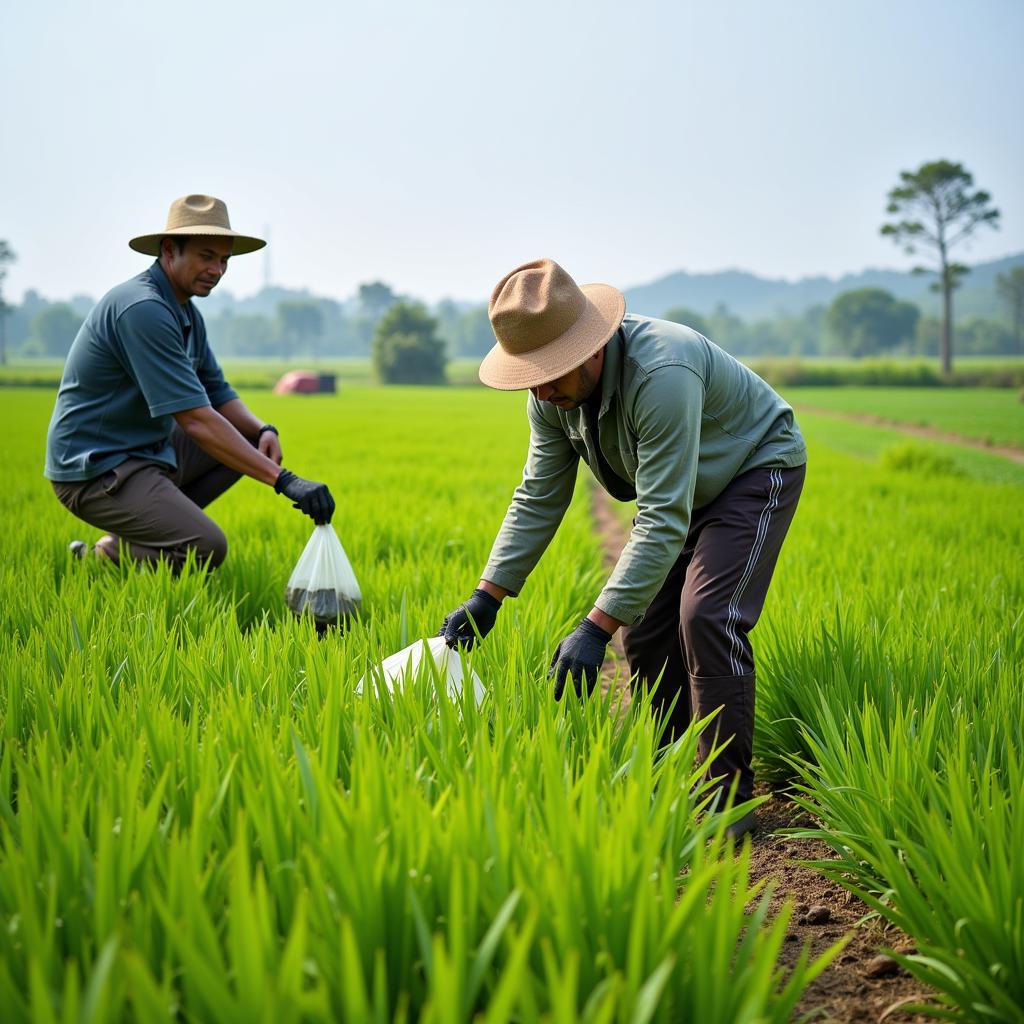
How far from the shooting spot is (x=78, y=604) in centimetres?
302

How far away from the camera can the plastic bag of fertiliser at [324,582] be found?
10.7 ft

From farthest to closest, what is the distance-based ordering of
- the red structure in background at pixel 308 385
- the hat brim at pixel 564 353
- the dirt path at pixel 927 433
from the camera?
the red structure in background at pixel 308 385, the dirt path at pixel 927 433, the hat brim at pixel 564 353

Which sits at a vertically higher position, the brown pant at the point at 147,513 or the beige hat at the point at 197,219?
the beige hat at the point at 197,219

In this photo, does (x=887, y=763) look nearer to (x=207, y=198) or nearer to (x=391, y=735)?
(x=391, y=735)

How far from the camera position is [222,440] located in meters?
3.56

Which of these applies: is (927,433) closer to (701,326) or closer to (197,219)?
(197,219)

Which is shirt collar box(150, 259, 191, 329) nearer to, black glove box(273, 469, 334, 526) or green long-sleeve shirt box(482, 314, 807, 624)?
black glove box(273, 469, 334, 526)

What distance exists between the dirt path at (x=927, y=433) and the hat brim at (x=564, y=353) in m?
14.0

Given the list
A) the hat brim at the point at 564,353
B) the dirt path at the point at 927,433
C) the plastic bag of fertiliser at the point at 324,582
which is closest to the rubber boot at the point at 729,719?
the hat brim at the point at 564,353

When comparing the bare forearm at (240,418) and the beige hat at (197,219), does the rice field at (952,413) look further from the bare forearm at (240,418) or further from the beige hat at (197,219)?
the beige hat at (197,219)

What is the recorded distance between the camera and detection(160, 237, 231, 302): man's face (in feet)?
12.0

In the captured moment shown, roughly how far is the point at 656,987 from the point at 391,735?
1025mm

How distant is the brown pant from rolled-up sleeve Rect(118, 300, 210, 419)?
330 millimetres

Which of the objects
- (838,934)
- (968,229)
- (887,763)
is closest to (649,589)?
(887,763)
